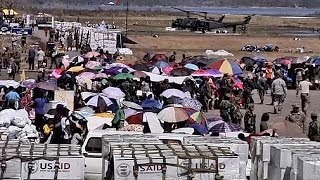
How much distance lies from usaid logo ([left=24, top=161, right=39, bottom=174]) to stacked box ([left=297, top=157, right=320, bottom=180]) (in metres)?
3.17

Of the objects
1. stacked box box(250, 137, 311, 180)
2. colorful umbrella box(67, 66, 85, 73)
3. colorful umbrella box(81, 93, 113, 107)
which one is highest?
stacked box box(250, 137, 311, 180)

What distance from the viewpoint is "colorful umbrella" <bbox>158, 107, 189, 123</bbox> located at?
63.3 feet

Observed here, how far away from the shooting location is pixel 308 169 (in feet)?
31.5

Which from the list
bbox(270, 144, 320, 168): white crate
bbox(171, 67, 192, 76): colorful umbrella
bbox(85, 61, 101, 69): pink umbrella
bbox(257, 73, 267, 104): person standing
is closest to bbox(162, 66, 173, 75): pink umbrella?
bbox(171, 67, 192, 76): colorful umbrella

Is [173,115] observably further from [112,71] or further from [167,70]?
[167,70]

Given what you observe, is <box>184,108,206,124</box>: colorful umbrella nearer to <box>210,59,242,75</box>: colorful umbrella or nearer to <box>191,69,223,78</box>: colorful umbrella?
<box>191,69,223,78</box>: colorful umbrella

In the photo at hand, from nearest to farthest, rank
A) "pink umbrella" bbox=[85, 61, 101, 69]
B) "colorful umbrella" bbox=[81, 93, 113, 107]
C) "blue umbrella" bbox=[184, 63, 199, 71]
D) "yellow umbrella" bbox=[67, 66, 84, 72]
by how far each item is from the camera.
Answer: "colorful umbrella" bbox=[81, 93, 113, 107] < "yellow umbrella" bbox=[67, 66, 84, 72] < "pink umbrella" bbox=[85, 61, 101, 69] < "blue umbrella" bbox=[184, 63, 199, 71]

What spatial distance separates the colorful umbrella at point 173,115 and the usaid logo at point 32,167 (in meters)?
9.25

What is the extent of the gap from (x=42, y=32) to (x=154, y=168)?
64279mm

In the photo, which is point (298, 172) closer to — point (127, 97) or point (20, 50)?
point (127, 97)

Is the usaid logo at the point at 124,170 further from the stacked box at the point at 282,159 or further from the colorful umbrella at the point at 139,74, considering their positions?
the colorful umbrella at the point at 139,74

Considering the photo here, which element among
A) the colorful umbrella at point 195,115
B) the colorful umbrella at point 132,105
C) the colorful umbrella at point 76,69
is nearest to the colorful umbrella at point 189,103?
the colorful umbrella at point 132,105

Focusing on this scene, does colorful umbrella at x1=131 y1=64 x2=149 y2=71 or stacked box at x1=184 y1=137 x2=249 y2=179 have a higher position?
stacked box at x1=184 y1=137 x2=249 y2=179

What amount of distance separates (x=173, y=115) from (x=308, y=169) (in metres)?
9.94
